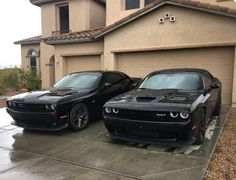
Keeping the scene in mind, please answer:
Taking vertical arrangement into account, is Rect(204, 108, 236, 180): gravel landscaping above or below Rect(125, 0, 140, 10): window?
below

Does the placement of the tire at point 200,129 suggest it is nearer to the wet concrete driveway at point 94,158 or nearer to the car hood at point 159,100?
the wet concrete driveway at point 94,158

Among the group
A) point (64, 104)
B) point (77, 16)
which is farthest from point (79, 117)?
point (77, 16)

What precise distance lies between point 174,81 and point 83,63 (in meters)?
7.50

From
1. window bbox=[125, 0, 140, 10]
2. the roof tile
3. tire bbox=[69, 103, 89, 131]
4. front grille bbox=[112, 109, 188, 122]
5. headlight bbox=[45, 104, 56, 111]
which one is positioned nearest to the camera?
front grille bbox=[112, 109, 188, 122]

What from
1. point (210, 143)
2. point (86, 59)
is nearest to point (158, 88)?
point (210, 143)

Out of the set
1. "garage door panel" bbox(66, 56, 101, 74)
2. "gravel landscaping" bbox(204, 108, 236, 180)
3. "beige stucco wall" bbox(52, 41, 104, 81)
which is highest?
"beige stucco wall" bbox(52, 41, 104, 81)

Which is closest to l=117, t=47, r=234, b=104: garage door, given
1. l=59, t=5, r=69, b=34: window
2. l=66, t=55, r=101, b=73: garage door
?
l=66, t=55, r=101, b=73: garage door

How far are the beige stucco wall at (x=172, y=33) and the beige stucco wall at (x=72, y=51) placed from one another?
74 cm

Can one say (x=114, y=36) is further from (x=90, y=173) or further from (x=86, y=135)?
(x=90, y=173)

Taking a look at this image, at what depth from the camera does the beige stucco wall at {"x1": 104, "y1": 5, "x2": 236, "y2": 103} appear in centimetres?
945

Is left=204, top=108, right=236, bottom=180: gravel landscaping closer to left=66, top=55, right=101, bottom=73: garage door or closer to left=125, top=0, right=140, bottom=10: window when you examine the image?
left=66, top=55, right=101, bottom=73: garage door

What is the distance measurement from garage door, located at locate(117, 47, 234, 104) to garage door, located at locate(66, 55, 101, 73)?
55.6 inches

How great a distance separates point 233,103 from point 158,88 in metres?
4.51

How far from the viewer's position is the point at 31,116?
20.5 ft
